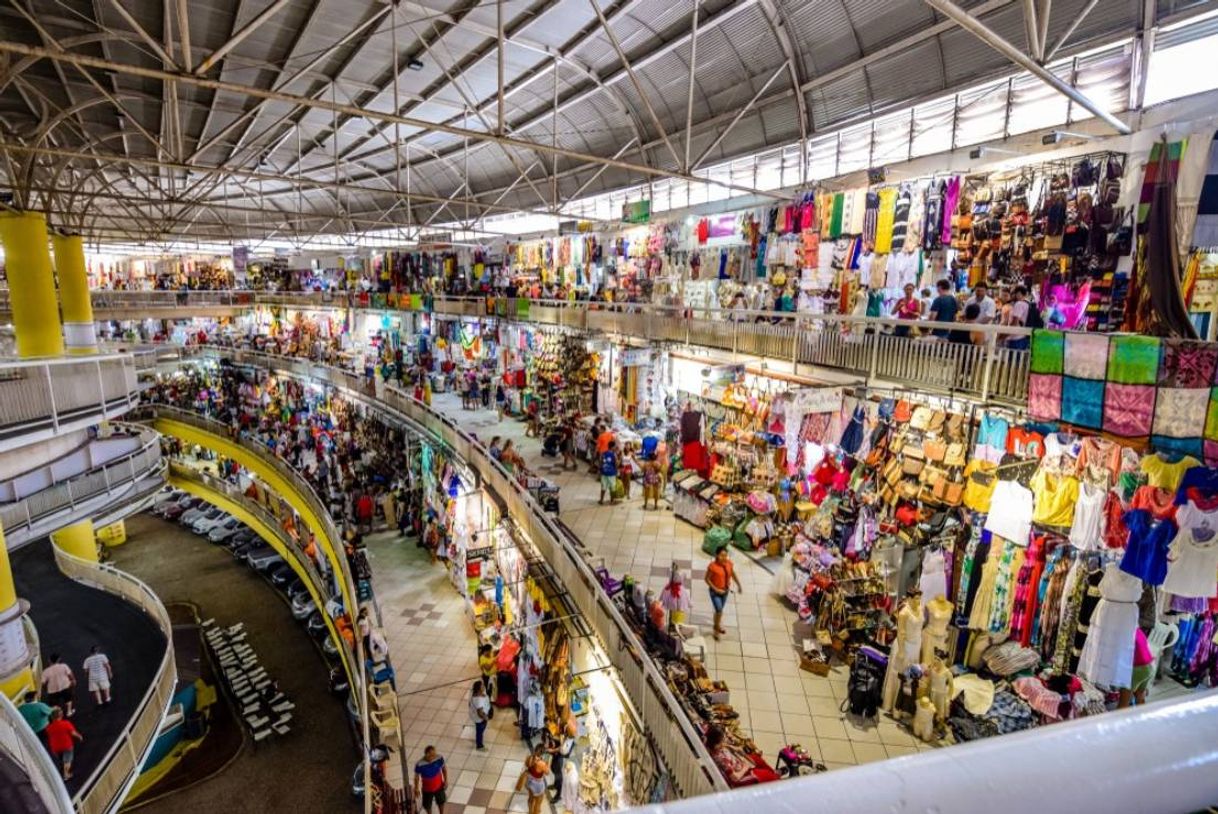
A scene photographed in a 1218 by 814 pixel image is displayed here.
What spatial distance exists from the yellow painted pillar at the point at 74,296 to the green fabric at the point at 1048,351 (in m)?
22.6

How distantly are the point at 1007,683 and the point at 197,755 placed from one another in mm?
19785

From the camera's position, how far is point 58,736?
33.2 feet

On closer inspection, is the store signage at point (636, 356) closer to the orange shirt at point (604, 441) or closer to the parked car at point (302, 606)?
the orange shirt at point (604, 441)

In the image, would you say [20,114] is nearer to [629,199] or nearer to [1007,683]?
[629,199]

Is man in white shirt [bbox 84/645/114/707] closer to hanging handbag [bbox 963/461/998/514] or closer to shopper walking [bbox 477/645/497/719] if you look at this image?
shopper walking [bbox 477/645/497/719]

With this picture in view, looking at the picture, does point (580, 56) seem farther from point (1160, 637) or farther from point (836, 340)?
point (1160, 637)

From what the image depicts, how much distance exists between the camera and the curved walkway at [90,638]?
11961mm

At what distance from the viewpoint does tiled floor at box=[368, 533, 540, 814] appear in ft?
30.3

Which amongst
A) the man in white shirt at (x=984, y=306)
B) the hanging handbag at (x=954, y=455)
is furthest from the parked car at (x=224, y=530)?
the man in white shirt at (x=984, y=306)

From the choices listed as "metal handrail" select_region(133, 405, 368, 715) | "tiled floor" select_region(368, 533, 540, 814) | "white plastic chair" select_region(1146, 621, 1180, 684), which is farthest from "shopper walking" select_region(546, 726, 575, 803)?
"white plastic chair" select_region(1146, 621, 1180, 684)

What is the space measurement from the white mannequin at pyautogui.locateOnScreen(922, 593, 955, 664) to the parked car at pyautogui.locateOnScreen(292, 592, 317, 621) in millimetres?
21149

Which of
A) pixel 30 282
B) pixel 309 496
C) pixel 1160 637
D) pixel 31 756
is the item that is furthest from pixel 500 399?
pixel 1160 637

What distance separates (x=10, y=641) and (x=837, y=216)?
16578 mm

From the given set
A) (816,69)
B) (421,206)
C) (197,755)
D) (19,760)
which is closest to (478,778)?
(19,760)
